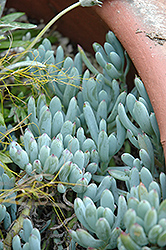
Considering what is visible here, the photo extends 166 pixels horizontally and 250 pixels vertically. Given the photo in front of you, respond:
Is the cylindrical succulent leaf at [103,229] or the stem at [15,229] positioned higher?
the cylindrical succulent leaf at [103,229]

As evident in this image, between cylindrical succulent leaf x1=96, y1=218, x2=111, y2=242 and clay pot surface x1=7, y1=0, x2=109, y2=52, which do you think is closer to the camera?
cylindrical succulent leaf x1=96, y1=218, x2=111, y2=242

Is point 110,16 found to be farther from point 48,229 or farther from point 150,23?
point 48,229

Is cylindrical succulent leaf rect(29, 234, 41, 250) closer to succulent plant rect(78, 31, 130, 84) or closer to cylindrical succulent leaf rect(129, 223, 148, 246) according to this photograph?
cylindrical succulent leaf rect(129, 223, 148, 246)

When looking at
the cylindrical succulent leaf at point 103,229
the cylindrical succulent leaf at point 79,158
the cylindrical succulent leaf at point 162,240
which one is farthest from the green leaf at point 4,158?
the cylindrical succulent leaf at point 162,240

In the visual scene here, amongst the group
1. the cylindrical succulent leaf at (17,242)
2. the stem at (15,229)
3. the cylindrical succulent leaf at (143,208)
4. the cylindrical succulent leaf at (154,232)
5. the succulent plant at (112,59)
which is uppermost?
the succulent plant at (112,59)

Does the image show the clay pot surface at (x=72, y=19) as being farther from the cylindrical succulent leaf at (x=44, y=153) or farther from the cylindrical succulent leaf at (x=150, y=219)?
the cylindrical succulent leaf at (x=150, y=219)

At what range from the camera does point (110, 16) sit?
804 millimetres

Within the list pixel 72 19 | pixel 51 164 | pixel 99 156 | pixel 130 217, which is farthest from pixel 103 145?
pixel 72 19

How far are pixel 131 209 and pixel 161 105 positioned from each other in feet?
0.88

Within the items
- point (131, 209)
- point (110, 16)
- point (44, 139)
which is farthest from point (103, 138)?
point (110, 16)

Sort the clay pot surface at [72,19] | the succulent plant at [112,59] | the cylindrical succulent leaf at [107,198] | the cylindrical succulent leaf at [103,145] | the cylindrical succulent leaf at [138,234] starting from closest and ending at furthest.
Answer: the cylindrical succulent leaf at [138,234] → the cylindrical succulent leaf at [107,198] → the cylindrical succulent leaf at [103,145] → the succulent plant at [112,59] → the clay pot surface at [72,19]

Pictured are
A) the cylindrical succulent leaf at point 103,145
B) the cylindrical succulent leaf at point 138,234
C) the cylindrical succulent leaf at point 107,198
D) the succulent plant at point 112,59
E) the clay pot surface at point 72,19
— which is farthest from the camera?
the clay pot surface at point 72,19

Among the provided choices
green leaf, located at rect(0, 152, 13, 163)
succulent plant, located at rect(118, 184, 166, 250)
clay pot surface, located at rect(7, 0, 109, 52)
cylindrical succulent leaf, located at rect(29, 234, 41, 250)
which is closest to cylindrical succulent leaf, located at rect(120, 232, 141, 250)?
succulent plant, located at rect(118, 184, 166, 250)

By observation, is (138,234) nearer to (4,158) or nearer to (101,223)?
(101,223)
